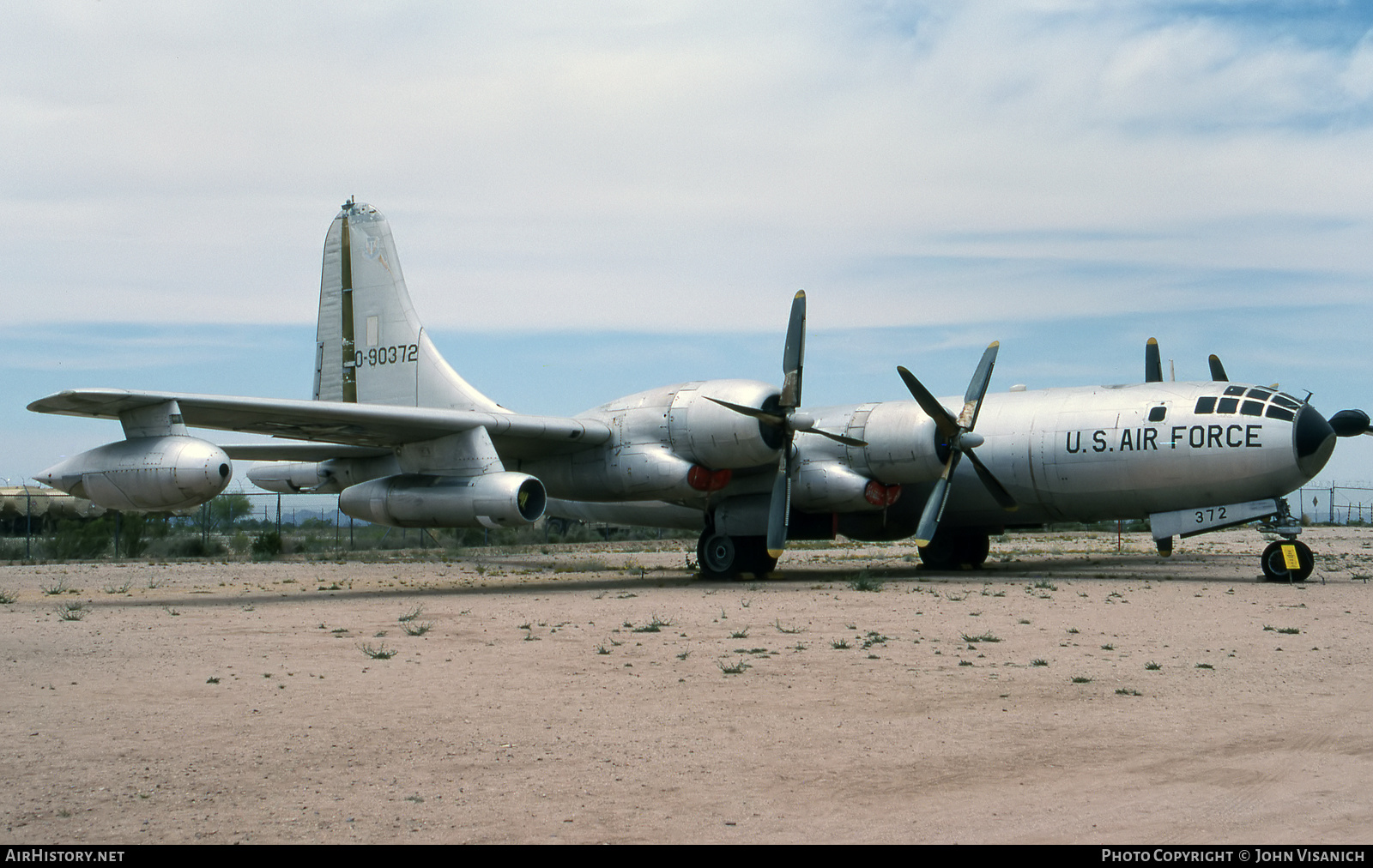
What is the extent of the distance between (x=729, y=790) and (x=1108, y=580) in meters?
15.3

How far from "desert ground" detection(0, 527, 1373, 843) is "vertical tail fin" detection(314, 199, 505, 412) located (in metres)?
8.26

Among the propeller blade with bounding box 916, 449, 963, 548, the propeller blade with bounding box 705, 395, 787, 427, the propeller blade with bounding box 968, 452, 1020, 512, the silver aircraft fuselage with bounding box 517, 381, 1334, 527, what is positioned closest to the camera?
the silver aircraft fuselage with bounding box 517, 381, 1334, 527

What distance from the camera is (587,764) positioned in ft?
20.8

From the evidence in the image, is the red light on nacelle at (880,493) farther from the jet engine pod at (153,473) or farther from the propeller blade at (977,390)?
the jet engine pod at (153,473)

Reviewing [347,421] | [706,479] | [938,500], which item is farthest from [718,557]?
[347,421]

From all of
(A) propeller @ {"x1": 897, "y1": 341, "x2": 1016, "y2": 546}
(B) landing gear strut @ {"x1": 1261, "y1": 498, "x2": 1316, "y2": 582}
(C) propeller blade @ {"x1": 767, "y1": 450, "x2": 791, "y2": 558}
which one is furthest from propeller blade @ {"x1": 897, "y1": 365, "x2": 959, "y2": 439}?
(B) landing gear strut @ {"x1": 1261, "y1": 498, "x2": 1316, "y2": 582}

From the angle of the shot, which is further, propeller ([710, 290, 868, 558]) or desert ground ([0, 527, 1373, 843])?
propeller ([710, 290, 868, 558])

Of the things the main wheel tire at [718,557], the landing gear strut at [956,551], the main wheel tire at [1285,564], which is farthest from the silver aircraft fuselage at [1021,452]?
the landing gear strut at [956,551]

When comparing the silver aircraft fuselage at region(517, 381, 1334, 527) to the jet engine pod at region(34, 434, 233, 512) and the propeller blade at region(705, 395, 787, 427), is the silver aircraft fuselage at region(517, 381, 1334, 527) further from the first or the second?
the jet engine pod at region(34, 434, 233, 512)

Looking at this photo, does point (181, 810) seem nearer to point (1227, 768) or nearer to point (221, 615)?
point (1227, 768)

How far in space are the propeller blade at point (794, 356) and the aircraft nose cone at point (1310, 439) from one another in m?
8.05

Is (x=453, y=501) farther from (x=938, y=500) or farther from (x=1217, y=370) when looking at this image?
(x=1217, y=370)

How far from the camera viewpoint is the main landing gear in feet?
68.3

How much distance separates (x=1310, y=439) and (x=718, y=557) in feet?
33.4
